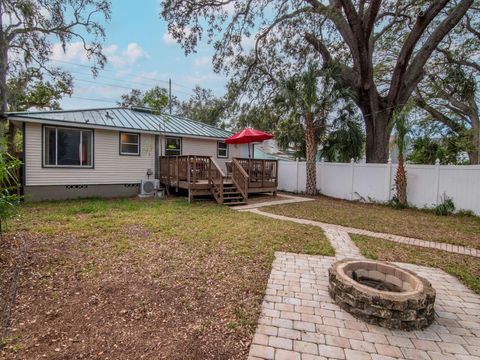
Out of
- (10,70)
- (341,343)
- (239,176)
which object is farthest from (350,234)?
(10,70)

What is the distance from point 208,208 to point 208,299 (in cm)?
536

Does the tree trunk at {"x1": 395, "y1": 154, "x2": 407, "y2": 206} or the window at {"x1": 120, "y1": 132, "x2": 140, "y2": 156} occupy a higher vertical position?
the window at {"x1": 120, "y1": 132, "x2": 140, "y2": 156}

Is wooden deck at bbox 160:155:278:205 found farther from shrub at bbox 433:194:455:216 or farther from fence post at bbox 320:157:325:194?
shrub at bbox 433:194:455:216

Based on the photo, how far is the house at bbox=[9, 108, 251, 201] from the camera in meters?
8.83

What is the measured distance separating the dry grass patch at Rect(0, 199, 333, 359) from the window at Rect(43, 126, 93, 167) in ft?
12.0

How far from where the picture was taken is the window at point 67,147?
908 cm

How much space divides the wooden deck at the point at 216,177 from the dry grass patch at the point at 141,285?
3051mm

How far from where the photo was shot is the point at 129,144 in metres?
10.9

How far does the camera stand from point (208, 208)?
828 centimetres

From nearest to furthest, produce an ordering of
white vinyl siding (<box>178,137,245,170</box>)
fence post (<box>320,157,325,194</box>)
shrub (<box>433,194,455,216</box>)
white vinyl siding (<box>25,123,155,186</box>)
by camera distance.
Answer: shrub (<box>433,194,455,216</box>) < white vinyl siding (<box>25,123,155,186</box>) < fence post (<box>320,157,325,194</box>) < white vinyl siding (<box>178,137,245,170</box>)

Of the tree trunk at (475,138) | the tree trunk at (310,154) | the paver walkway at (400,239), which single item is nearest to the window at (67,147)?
the paver walkway at (400,239)

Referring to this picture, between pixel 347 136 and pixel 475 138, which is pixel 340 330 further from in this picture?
pixel 475 138

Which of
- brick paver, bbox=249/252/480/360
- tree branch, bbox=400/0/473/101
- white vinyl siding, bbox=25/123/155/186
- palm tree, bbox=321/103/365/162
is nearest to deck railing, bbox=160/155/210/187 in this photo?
white vinyl siding, bbox=25/123/155/186

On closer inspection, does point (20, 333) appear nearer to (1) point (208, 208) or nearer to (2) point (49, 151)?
(1) point (208, 208)
